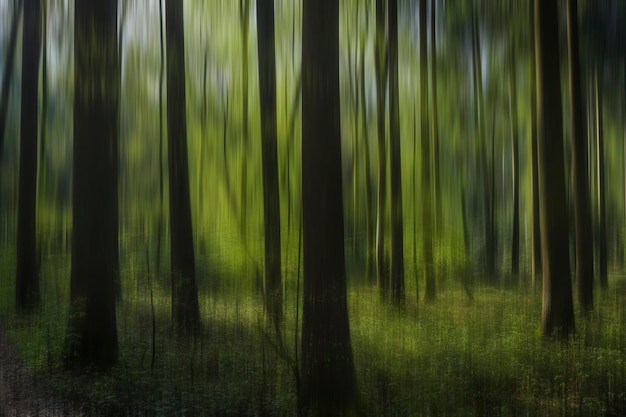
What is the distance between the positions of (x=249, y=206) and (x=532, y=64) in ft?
21.3

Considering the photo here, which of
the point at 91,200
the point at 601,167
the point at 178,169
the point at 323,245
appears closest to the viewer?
the point at 323,245

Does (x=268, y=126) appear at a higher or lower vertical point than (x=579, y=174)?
higher

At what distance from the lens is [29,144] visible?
1009 centimetres

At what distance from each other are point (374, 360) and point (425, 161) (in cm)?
573

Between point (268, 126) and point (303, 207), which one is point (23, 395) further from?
point (268, 126)

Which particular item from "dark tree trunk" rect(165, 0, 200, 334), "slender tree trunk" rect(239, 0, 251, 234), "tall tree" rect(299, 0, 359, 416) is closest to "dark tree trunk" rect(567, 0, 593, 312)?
"tall tree" rect(299, 0, 359, 416)

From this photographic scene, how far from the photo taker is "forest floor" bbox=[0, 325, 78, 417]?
5.64m

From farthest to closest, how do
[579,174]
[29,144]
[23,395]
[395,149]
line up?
[29,144] < [395,149] < [579,174] < [23,395]

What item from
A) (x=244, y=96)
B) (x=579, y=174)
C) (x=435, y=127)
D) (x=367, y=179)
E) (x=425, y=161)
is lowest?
(x=579, y=174)

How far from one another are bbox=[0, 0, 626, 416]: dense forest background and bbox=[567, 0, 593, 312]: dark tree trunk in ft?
0.13

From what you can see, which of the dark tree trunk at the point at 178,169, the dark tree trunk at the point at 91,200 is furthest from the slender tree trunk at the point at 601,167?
the dark tree trunk at the point at 91,200

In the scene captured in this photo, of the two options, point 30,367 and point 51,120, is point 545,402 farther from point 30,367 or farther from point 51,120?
point 51,120

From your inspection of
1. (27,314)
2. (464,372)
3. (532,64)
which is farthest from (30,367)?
(532,64)

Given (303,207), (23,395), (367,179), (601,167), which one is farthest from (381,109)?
(23,395)
